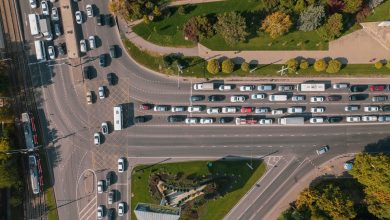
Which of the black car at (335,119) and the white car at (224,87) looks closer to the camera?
the white car at (224,87)

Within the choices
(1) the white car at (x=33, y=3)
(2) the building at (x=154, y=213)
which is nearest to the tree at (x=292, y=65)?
(2) the building at (x=154, y=213)

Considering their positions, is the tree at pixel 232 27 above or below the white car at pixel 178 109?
above

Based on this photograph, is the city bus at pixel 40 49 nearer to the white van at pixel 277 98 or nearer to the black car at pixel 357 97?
the white van at pixel 277 98

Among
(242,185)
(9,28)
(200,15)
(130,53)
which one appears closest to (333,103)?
(242,185)

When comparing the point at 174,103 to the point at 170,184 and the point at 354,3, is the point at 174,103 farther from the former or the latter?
the point at 354,3

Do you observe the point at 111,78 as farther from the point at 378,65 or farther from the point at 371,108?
the point at 378,65

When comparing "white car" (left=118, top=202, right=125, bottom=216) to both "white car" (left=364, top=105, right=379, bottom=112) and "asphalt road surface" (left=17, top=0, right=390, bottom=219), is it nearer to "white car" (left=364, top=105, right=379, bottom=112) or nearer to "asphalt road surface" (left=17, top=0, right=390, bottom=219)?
"asphalt road surface" (left=17, top=0, right=390, bottom=219)
